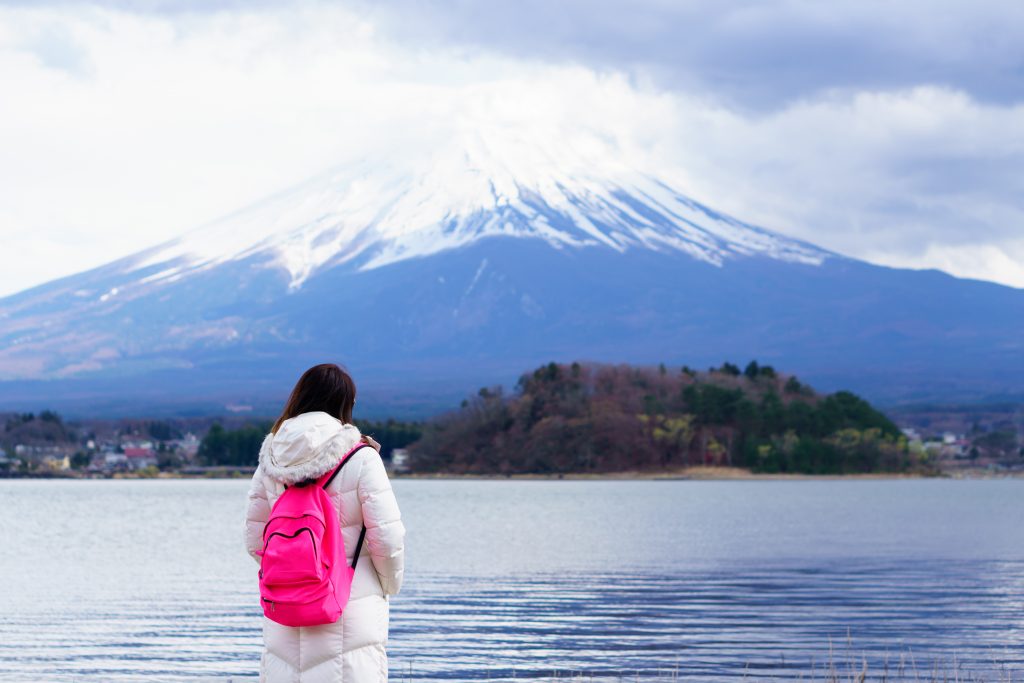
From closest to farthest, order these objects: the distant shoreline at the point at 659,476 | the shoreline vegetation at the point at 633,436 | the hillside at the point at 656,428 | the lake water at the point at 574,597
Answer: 1. the lake water at the point at 574,597
2. the hillside at the point at 656,428
3. the shoreline vegetation at the point at 633,436
4. the distant shoreline at the point at 659,476

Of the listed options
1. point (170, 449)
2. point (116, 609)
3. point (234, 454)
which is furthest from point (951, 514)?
point (170, 449)

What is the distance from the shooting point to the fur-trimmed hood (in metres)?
6.82

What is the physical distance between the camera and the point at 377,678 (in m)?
6.93

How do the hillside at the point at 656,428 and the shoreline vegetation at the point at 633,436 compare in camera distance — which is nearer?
the hillside at the point at 656,428

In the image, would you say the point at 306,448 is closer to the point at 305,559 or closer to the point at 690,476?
the point at 305,559

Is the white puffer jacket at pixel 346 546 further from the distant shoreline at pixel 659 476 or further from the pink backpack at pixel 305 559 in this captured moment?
the distant shoreline at pixel 659 476

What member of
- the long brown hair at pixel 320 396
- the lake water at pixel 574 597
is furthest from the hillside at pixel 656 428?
the long brown hair at pixel 320 396

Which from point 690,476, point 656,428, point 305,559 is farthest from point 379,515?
point 690,476

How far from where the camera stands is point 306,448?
6.82 m

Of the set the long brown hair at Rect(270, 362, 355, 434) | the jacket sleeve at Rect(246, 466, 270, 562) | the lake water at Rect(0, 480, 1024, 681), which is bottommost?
the lake water at Rect(0, 480, 1024, 681)

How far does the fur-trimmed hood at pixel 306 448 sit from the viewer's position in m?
6.82

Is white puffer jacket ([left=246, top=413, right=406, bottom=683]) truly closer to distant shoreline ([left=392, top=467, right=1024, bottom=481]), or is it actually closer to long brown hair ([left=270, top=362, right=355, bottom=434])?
long brown hair ([left=270, top=362, right=355, bottom=434])

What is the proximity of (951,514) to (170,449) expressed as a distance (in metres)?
90.0

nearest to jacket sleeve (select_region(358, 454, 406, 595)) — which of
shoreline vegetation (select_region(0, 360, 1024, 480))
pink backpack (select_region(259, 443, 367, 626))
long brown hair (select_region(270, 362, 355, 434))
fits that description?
pink backpack (select_region(259, 443, 367, 626))
